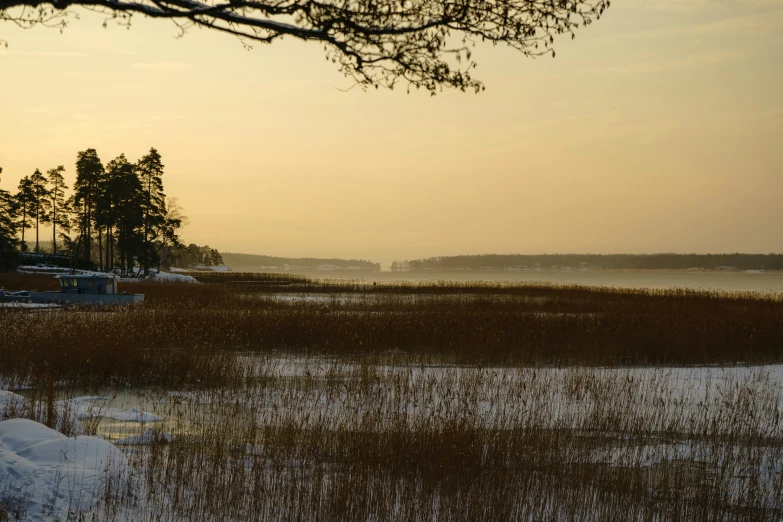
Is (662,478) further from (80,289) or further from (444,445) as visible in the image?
(80,289)

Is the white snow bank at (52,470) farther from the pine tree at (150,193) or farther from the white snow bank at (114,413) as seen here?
the pine tree at (150,193)

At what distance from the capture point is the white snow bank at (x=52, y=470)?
539 centimetres

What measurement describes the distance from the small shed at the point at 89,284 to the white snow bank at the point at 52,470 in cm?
2463

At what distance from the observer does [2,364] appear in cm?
1226

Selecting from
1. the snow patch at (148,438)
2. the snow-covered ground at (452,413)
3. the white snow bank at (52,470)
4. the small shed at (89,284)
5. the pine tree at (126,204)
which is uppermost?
the pine tree at (126,204)

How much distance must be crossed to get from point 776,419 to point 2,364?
506 inches

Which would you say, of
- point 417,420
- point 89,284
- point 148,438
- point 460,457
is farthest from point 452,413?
point 89,284

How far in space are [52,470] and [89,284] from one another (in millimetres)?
26007

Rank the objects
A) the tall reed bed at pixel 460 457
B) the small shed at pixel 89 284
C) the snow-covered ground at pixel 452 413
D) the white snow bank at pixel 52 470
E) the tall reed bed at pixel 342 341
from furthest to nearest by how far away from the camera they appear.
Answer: the small shed at pixel 89 284
the tall reed bed at pixel 342 341
the snow-covered ground at pixel 452 413
the tall reed bed at pixel 460 457
the white snow bank at pixel 52 470

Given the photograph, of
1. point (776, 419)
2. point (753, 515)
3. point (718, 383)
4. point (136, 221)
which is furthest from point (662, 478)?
point (136, 221)

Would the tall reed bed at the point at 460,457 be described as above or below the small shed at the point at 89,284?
below

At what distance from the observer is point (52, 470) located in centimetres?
578

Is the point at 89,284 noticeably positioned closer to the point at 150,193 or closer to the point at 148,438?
the point at 148,438

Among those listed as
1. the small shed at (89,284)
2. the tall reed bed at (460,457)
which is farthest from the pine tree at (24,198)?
the tall reed bed at (460,457)
